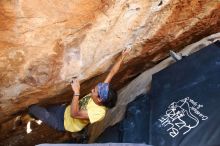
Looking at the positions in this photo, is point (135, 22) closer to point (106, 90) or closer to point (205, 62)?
point (106, 90)

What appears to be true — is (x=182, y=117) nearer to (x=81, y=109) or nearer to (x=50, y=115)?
(x=81, y=109)

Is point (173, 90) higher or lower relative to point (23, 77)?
lower

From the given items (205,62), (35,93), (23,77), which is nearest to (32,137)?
(35,93)

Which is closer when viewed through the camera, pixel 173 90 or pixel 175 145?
pixel 175 145

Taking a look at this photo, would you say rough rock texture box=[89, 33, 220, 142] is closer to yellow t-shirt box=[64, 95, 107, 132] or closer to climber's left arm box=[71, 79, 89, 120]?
yellow t-shirt box=[64, 95, 107, 132]


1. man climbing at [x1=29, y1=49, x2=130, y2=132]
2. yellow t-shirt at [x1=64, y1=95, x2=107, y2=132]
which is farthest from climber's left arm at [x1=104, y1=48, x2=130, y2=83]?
yellow t-shirt at [x1=64, y1=95, x2=107, y2=132]

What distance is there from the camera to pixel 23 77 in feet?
10.4

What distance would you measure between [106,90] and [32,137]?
168 centimetres

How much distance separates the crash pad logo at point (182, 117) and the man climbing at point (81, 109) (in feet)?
1.62

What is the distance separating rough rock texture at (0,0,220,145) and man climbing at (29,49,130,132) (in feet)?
0.30

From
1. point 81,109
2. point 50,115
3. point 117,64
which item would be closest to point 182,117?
point 117,64

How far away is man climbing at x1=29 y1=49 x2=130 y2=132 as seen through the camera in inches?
129

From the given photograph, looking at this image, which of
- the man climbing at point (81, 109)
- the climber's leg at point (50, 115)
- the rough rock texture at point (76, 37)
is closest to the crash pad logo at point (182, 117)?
the man climbing at point (81, 109)

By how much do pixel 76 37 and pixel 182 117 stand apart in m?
1.14
